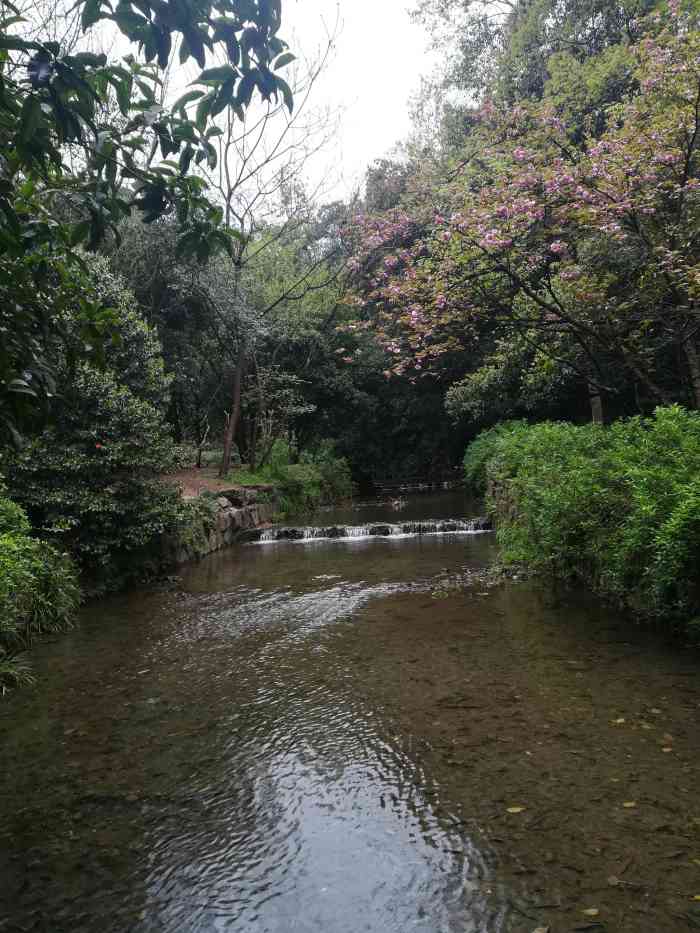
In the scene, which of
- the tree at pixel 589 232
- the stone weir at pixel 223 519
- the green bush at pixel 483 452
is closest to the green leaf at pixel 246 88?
the tree at pixel 589 232

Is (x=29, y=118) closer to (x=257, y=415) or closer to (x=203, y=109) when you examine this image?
(x=203, y=109)

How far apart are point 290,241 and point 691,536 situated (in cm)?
1838

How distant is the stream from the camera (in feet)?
7.69

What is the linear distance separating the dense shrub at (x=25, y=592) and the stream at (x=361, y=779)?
277 millimetres

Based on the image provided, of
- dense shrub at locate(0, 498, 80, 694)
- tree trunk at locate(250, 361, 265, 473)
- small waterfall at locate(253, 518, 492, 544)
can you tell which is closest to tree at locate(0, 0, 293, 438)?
dense shrub at locate(0, 498, 80, 694)

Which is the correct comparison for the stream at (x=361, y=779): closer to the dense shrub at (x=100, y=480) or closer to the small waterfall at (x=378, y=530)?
the dense shrub at (x=100, y=480)

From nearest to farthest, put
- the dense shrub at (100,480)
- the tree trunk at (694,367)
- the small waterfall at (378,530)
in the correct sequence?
1. the dense shrub at (100,480)
2. the tree trunk at (694,367)
3. the small waterfall at (378,530)

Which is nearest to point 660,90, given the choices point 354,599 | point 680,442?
point 680,442

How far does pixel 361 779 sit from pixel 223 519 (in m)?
10.5

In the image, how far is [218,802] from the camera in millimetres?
3105

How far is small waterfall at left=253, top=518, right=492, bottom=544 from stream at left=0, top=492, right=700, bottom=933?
6.50m

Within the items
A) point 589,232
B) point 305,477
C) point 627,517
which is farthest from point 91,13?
point 305,477

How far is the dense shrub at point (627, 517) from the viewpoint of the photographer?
15.0ft

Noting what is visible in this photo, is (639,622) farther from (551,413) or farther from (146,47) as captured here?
(551,413)
